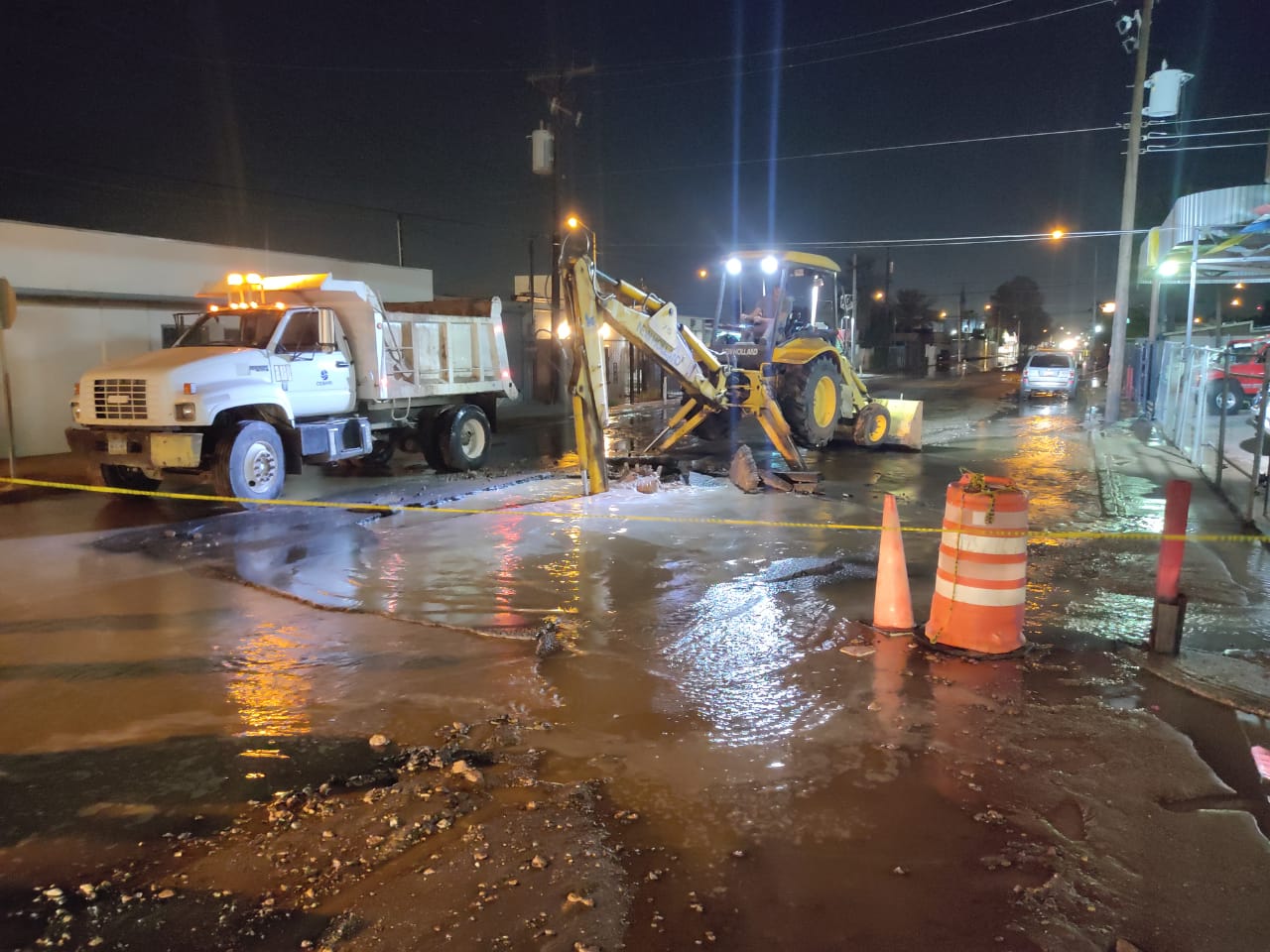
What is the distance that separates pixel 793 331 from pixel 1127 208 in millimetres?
11640

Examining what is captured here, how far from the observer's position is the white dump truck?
34.7 ft

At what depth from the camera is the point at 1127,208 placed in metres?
21.1

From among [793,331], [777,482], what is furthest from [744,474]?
[793,331]

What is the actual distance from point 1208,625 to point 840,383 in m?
10.2

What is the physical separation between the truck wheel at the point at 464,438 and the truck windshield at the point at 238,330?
326 cm

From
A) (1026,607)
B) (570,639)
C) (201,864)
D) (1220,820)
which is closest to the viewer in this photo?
(201,864)

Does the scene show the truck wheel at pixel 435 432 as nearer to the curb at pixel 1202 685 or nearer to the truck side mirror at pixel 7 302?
the truck side mirror at pixel 7 302

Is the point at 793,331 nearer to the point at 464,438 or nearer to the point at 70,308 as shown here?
the point at 464,438

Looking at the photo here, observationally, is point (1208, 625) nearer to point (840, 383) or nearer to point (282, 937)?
point (282, 937)

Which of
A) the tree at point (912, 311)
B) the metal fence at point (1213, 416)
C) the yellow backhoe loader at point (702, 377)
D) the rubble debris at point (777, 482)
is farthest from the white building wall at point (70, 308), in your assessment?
the tree at point (912, 311)

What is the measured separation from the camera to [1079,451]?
16.5 m

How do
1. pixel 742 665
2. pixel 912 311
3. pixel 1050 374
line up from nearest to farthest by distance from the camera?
pixel 742 665
pixel 1050 374
pixel 912 311

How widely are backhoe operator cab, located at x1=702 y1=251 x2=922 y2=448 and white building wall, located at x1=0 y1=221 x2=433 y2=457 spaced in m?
10.9

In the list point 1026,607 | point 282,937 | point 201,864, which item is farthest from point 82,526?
point 1026,607
